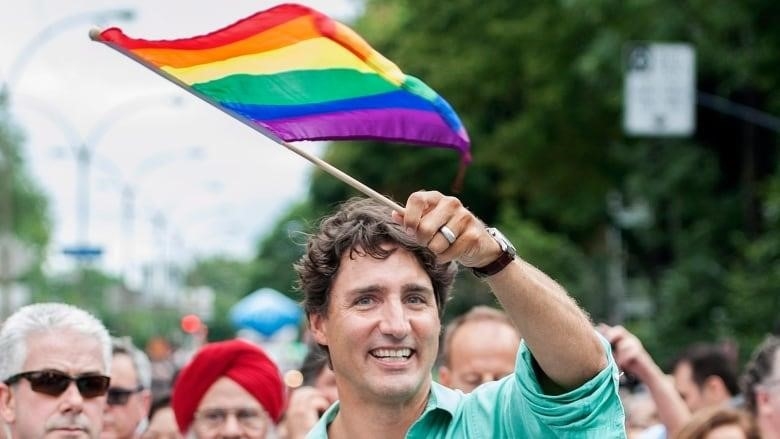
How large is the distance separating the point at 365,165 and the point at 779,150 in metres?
21.7

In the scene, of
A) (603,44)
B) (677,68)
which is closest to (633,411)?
(677,68)

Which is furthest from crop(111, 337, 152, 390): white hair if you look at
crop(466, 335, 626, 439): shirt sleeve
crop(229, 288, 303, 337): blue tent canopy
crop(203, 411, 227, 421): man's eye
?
crop(229, 288, 303, 337): blue tent canopy

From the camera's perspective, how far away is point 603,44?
24.8 m

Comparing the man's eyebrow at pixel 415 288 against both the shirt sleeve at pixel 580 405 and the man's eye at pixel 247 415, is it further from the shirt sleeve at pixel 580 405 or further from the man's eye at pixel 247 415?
the man's eye at pixel 247 415

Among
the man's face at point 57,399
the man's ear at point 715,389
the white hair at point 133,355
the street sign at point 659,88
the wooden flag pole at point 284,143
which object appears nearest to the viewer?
the wooden flag pole at point 284,143

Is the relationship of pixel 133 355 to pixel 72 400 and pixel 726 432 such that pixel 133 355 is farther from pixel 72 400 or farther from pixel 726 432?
pixel 726 432

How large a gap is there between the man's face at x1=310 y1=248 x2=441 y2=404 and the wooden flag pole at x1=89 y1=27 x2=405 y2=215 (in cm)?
26

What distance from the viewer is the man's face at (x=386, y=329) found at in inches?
158

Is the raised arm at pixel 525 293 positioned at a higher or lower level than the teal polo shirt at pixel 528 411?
higher

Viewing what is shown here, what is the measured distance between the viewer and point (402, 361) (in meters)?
4.02

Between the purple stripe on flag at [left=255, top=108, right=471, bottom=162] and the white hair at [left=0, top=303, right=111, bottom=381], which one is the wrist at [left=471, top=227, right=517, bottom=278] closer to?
the purple stripe on flag at [left=255, top=108, right=471, bottom=162]

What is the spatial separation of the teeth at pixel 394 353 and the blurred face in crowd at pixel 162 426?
424 cm

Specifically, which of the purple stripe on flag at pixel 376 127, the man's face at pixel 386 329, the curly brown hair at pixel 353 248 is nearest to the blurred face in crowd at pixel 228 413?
the purple stripe on flag at pixel 376 127

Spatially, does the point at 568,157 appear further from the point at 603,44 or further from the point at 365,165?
the point at 365,165
